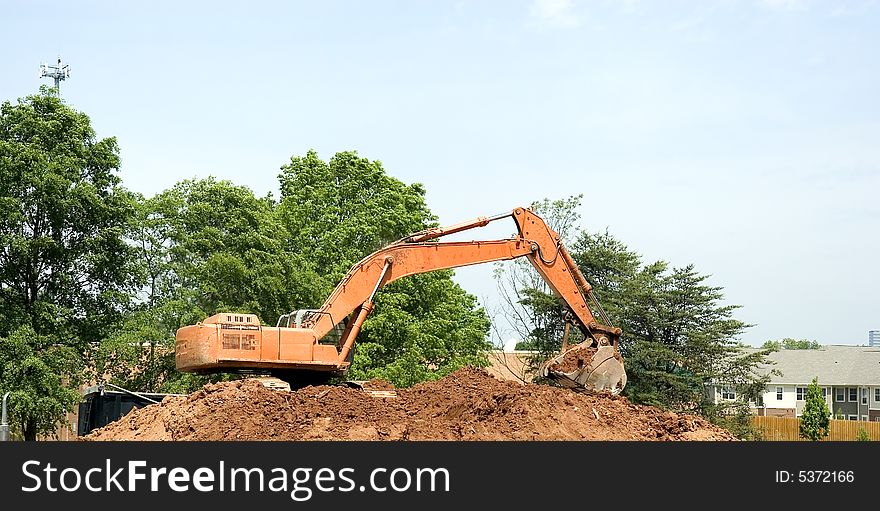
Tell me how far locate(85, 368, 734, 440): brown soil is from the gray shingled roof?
55.3 m

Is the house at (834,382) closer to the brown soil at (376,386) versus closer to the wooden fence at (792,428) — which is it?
the wooden fence at (792,428)

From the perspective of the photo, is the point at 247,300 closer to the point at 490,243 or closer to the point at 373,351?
the point at 373,351

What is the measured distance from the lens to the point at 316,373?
2025cm

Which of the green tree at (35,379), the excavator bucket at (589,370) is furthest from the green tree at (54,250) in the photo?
the excavator bucket at (589,370)

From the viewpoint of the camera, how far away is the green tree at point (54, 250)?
32.5 meters

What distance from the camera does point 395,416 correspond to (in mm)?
16734

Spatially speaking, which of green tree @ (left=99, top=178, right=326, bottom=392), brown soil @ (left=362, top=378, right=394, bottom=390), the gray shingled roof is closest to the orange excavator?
brown soil @ (left=362, top=378, right=394, bottom=390)

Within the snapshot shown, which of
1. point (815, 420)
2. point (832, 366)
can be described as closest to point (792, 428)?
point (815, 420)

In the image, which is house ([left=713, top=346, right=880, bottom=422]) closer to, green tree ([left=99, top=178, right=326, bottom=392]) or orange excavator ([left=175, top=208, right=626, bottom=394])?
A: green tree ([left=99, top=178, right=326, bottom=392])

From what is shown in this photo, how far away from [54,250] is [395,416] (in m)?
20.6

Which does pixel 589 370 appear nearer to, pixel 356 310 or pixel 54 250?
pixel 356 310

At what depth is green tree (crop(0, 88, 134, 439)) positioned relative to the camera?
3253cm

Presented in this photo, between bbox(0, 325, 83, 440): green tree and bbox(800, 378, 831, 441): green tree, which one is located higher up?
bbox(0, 325, 83, 440): green tree

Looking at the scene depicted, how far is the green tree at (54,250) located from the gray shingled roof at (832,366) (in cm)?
4836
